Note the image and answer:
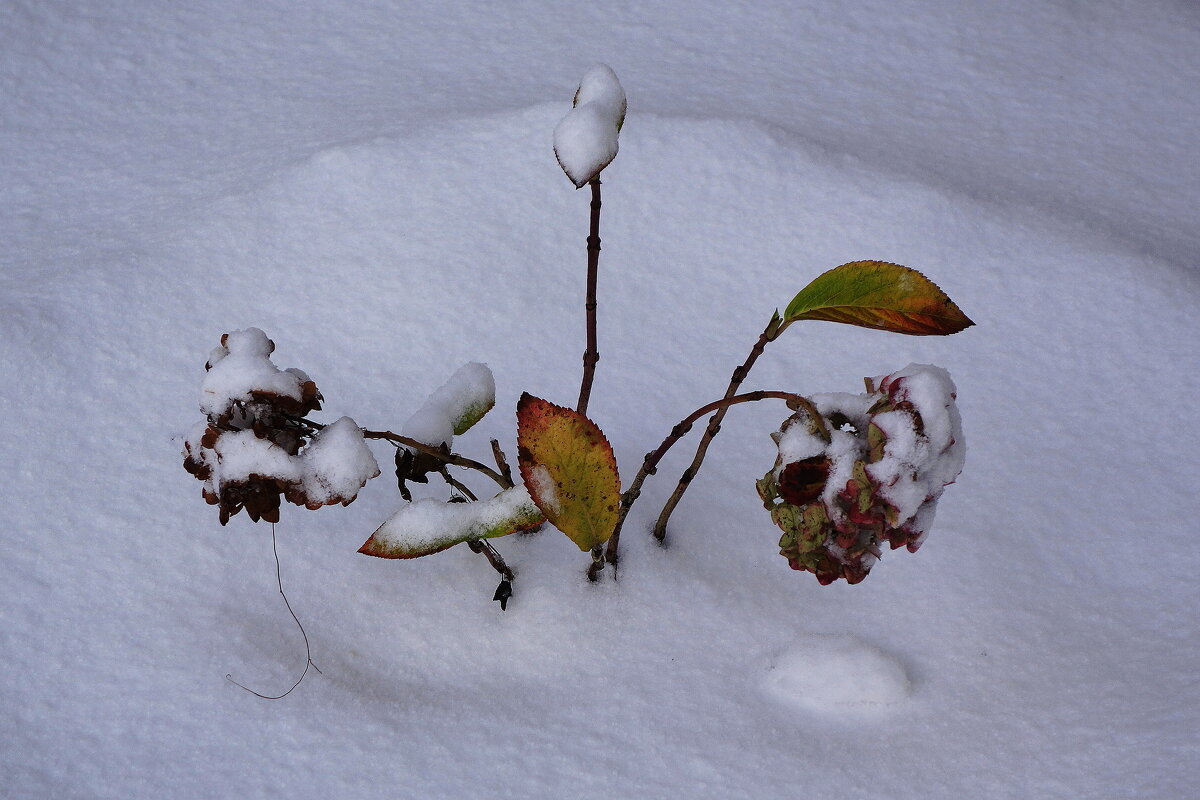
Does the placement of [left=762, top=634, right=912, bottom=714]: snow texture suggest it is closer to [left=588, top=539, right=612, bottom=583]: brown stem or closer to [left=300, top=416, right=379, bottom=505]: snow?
[left=588, top=539, right=612, bottom=583]: brown stem

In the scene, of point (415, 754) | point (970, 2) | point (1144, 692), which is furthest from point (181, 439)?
point (970, 2)

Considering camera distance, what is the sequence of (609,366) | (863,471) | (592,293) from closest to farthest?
(863,471) < (592,293) < (609,366)

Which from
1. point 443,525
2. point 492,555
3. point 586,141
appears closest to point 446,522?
point 443,525

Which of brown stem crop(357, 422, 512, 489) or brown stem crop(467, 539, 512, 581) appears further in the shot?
Result: brown stem crop(467, 539, 512, 581)

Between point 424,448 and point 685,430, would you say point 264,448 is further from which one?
point 685,430

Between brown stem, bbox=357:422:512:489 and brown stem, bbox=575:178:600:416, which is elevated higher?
brown stem, bbox=575:178:600:416

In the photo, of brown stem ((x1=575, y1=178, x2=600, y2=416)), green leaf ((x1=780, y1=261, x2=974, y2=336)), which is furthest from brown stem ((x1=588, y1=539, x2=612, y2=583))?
green leaf ((x1=780, y1=261, x2=974, y2=336))
